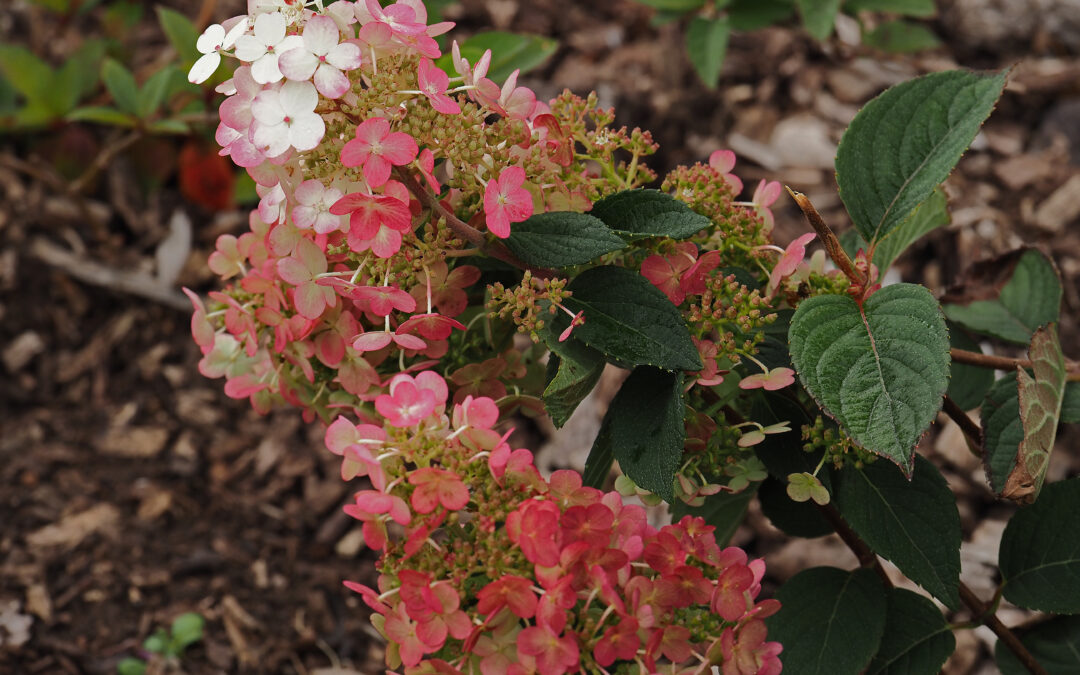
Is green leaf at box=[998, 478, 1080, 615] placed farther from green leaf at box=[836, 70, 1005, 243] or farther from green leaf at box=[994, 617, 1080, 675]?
green leaf at box=[836, 70, 1005, 243]

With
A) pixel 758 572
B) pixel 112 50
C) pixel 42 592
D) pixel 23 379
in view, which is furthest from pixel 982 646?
pixel 112 50

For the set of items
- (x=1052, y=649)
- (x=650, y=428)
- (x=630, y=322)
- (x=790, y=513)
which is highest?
(x=630, y=322)

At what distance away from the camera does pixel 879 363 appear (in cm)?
85

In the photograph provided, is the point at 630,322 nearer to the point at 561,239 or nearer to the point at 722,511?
the point at 561,239

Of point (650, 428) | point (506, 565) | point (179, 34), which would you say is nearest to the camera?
point (506, 565)

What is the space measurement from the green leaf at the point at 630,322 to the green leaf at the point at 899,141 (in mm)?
268

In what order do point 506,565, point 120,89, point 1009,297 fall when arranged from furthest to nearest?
1. point 120,89
2. point 1009,297
3. point 506,565

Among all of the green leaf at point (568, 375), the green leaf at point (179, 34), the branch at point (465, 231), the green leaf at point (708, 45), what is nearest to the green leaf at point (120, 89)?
the green leaf at point (179, 34)

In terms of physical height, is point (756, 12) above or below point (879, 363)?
below

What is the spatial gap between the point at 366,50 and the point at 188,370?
146 cm

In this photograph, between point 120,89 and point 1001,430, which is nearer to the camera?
point 1001,430

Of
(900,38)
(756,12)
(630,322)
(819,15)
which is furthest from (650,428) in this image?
(900,38)

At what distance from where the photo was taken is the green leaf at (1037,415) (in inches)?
36.8

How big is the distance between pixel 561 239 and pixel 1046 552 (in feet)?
2.23
